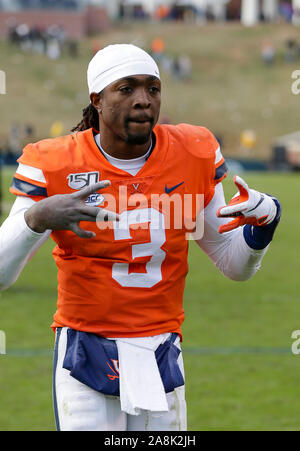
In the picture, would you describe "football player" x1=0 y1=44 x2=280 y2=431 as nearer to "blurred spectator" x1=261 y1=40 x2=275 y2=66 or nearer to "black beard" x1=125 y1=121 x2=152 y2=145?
"black beard" x1=125 y1=121 x2=152 y2=145

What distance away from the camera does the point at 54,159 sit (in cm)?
320

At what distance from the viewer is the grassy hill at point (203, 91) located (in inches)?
1651

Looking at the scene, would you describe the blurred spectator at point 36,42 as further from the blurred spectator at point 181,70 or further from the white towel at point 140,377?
the white towel at point 140,377

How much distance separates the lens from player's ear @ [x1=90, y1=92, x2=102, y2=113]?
3252mm

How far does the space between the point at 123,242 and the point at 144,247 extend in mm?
85

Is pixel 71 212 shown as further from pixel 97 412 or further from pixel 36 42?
pixel 36 42

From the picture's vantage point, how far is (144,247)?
319 cm

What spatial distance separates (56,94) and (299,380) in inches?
1493

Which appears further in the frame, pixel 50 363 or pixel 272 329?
pixel 272 329

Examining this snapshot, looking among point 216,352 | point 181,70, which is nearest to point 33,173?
point 216,352

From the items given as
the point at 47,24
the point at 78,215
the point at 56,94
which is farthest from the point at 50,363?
the point at 47,24

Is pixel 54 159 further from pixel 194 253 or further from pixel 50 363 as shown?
pixel 194 253

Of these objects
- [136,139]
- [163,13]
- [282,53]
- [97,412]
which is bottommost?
[163,13]

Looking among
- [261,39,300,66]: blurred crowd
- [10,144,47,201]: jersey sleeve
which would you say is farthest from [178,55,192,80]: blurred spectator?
[10,144,47,201]: jersey sleeve
